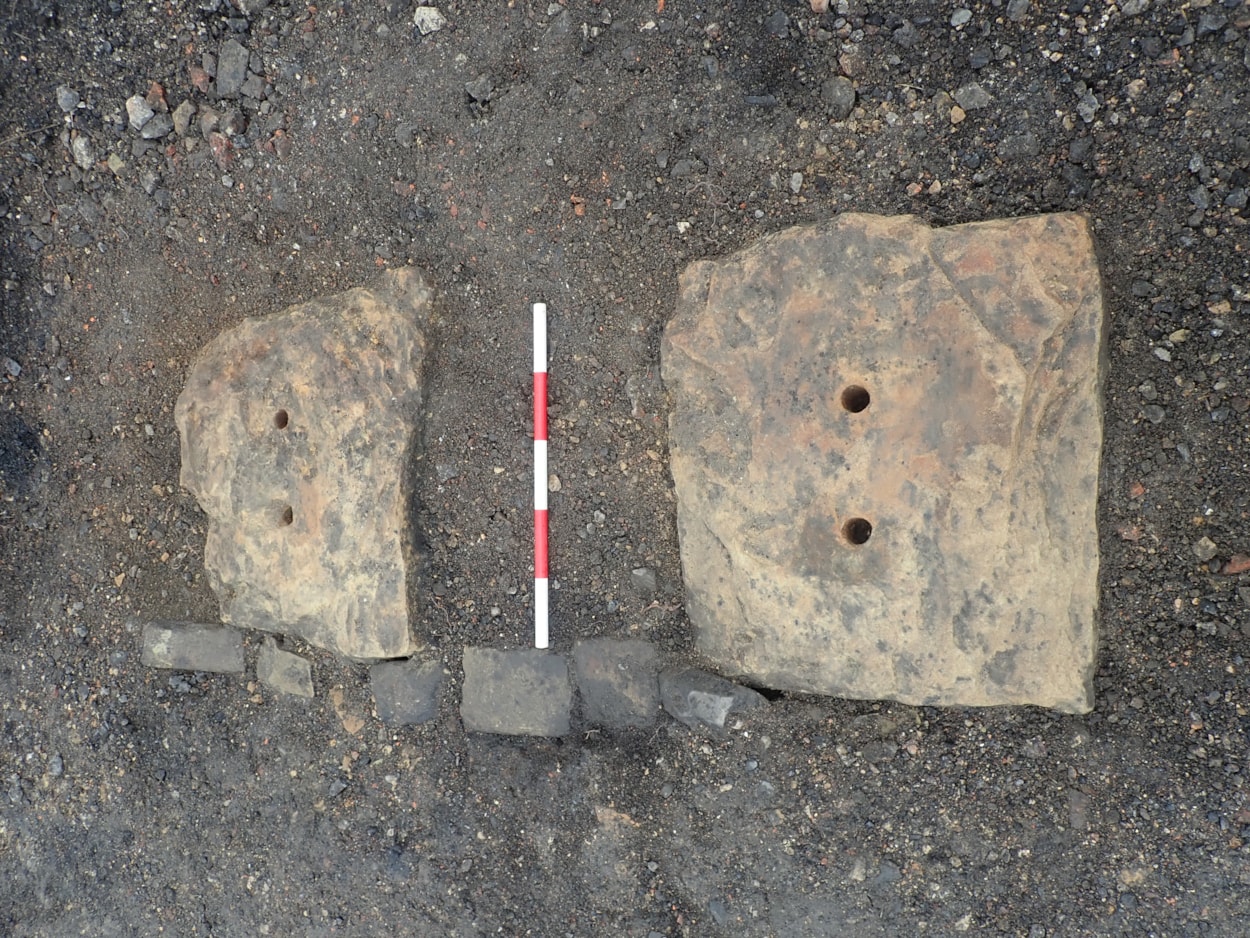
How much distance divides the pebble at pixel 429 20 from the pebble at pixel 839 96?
3.27ft

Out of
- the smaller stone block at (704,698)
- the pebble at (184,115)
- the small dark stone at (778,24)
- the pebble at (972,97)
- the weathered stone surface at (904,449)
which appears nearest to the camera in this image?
the weathered stone surface at (904,449)

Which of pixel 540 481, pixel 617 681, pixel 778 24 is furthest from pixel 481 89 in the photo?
pixel 617 681

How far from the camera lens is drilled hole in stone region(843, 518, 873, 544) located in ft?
6.40

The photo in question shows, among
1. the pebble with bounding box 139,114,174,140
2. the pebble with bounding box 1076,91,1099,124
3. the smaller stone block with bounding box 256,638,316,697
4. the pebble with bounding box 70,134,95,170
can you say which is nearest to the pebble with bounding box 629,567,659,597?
the smaller stone block with bounding box 256,638,316,697

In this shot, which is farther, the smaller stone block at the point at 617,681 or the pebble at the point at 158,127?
the pebble at the point at 158,127

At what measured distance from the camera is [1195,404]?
6.12 feet

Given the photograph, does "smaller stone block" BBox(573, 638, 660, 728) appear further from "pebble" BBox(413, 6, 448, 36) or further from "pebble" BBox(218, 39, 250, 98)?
"pebble" BBox(218, 39, 250, 98)

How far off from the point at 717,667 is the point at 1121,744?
91 cm

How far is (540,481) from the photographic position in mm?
2279

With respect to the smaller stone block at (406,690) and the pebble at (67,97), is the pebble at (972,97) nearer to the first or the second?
the smaller stone block at (406,690)

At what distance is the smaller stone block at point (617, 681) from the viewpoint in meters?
2.25

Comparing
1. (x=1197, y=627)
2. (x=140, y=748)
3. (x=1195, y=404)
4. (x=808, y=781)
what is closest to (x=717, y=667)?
(x=808, y=781)

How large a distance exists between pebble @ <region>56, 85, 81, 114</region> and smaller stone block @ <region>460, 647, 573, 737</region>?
1994 mm

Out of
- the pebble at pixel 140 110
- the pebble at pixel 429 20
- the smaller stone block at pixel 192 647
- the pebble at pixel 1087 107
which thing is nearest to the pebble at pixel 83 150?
the pebble at pixel 140 110
